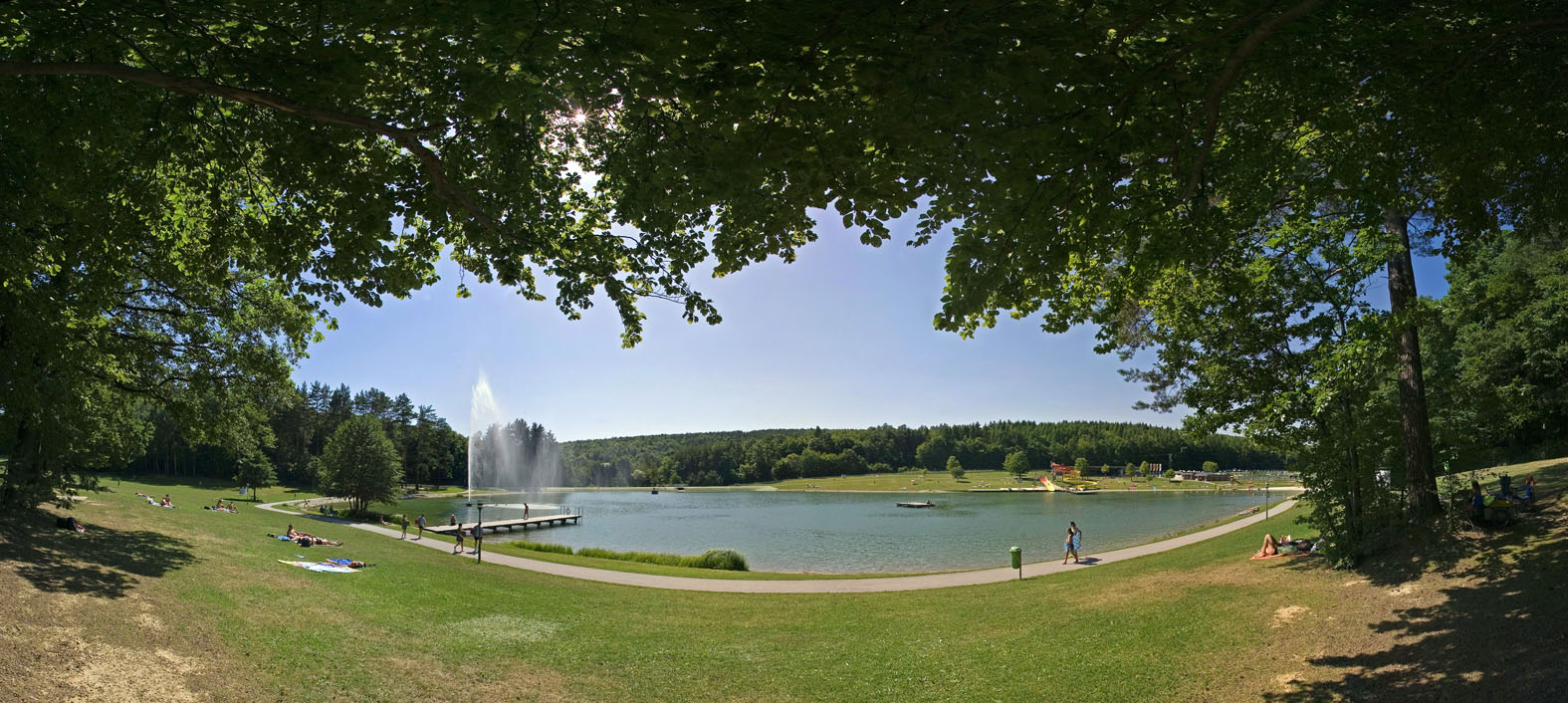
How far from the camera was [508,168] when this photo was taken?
7.02 metres

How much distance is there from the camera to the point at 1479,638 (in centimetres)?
736

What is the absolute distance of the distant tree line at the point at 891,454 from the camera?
481ft

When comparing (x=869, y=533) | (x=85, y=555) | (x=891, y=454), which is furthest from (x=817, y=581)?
(x=891, y=454)

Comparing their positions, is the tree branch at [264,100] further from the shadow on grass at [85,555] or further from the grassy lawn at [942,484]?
the grassy lawn at [942,484]

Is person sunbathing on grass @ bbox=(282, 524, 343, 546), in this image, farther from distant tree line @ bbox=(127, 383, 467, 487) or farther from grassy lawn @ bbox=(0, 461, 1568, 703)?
distant tree line @ bbox=(127, 383, 467, 487)

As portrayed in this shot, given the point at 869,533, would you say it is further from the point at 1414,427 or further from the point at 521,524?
the point at 1414,427

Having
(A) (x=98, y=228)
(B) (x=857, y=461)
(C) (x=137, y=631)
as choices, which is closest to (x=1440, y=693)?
(C) (x=137, y=631)

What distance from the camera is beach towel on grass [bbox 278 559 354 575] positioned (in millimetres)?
15930

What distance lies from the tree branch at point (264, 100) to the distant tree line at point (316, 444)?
72863 mm

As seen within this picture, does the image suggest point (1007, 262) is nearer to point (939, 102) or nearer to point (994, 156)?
point (994, 156)

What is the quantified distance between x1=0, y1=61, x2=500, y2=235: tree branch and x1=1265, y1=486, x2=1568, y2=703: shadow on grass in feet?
30.3

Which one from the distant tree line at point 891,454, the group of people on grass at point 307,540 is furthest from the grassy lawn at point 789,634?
the distant tree line at point 891,454

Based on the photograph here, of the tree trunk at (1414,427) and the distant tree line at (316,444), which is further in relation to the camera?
the distant tree line at (316,444)

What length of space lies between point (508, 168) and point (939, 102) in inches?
166
